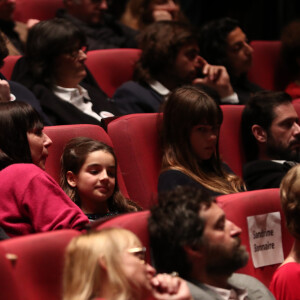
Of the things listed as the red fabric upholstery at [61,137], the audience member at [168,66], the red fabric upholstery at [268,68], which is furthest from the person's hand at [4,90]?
the red fabric upholstery at [268,68]

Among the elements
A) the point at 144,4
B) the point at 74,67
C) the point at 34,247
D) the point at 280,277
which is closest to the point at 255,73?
the point at 144,4

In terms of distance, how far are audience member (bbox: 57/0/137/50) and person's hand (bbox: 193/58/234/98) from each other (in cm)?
49

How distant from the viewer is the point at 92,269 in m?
1.04

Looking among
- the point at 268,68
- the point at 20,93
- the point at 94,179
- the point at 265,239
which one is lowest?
the point at 268,68

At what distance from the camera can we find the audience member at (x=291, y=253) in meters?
1.38

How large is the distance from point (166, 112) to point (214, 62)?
31.6 inches

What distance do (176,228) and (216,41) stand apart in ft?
5.10

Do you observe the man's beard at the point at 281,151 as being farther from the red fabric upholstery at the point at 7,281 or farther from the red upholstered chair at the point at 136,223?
the red fabric upholstery at the point at 7,281

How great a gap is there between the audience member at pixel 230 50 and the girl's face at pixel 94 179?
41.5 inches

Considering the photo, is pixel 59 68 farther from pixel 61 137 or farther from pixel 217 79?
pixel 217 79

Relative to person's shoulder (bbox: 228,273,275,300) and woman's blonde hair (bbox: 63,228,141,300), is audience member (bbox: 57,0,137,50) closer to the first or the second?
person's shoulder (bbox: 228,273,275,300)

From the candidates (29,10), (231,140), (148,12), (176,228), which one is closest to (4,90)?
(231,140)

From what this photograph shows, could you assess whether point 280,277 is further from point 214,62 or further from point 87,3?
point 87,3

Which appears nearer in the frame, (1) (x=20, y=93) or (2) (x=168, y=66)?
(1) (x=20, y=93)
